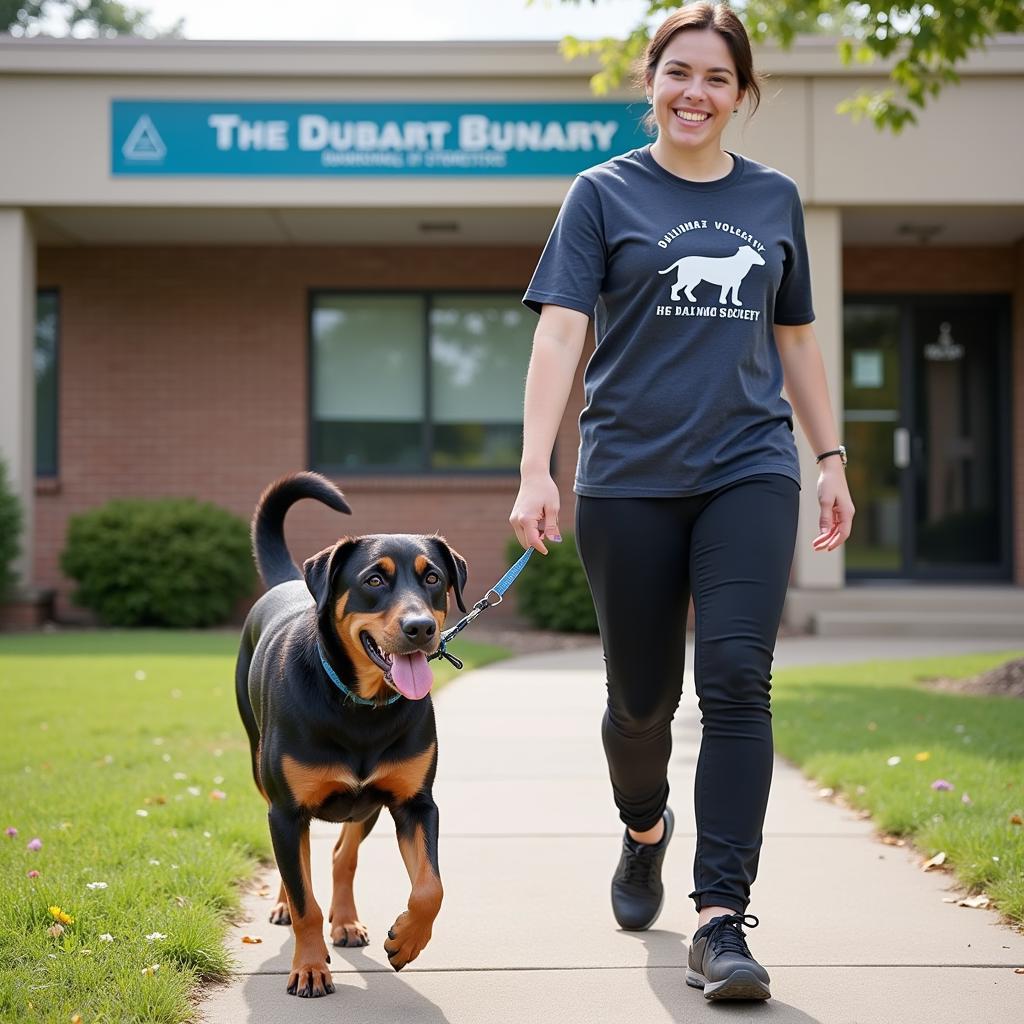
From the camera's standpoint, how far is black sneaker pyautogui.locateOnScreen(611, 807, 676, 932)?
11.9 ft

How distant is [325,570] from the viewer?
10.8 ft

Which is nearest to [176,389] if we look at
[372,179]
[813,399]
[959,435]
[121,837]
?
[372,179]

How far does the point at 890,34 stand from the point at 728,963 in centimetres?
672

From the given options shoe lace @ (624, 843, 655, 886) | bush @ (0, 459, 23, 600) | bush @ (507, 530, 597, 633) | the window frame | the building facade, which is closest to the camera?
shoe lace @ (624, 843, 655, 886)

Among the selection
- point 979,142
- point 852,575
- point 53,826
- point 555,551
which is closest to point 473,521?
point 555,551

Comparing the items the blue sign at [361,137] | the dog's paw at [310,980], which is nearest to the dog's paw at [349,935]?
the dog's paw at [310,980]

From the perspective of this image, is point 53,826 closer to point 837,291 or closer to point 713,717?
point 713,717

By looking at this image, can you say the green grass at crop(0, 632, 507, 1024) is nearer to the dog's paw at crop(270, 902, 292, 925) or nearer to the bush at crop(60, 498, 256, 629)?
the dog's paw at crop(270, 902, 292, 925)

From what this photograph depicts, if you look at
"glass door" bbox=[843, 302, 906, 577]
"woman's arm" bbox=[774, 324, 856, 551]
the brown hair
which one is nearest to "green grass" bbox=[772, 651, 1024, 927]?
"woman's arm" bbox=[774, 324, 856, 551]

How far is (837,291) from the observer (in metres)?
12.4

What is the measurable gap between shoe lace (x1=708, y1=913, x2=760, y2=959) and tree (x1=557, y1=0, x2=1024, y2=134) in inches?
201

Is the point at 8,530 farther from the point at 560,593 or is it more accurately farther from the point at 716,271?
the point at 716,271

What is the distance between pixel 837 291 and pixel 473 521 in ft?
14.3

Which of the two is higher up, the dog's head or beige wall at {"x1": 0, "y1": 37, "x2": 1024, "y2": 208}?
beige wall at {"x1": 0, "y1": 37, "x2": 1024, "y2": 208}
